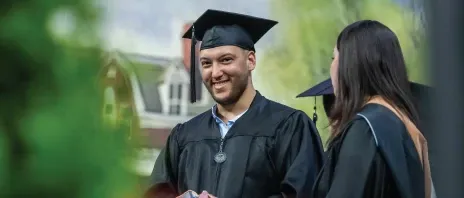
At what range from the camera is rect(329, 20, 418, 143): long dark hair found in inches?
57.9

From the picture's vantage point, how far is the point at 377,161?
55.3 inches

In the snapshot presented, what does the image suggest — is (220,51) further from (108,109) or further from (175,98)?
(175,98)

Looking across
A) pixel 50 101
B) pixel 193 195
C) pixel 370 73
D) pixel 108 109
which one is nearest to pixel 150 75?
pixel 193 195

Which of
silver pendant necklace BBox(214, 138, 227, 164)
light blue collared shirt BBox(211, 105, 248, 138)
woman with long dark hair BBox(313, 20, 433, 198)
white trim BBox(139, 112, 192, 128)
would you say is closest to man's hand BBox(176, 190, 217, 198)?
silver pendant necklace BBox(214, 138, 227, 164)

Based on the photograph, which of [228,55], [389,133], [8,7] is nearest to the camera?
[8,7]

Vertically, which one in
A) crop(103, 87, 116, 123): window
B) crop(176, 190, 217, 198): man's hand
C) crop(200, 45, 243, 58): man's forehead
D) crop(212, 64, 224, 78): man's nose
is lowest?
crop(176, 190, 217, 198): man's hand

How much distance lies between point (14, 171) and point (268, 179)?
39.9 inches

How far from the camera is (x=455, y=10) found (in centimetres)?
58

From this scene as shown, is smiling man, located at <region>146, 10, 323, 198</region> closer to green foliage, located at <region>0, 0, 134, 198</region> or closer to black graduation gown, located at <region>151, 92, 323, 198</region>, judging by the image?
black graduation gown, located at <region>151, 92, 323, 198</region>

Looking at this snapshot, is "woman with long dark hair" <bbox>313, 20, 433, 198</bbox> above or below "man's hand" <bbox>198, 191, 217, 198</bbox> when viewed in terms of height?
above

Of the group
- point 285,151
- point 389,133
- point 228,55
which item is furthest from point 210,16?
point 389,133

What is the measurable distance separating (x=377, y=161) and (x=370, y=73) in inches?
8.3

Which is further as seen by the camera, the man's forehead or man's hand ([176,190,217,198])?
the man's forehead

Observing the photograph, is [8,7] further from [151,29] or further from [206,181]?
[151,29]
